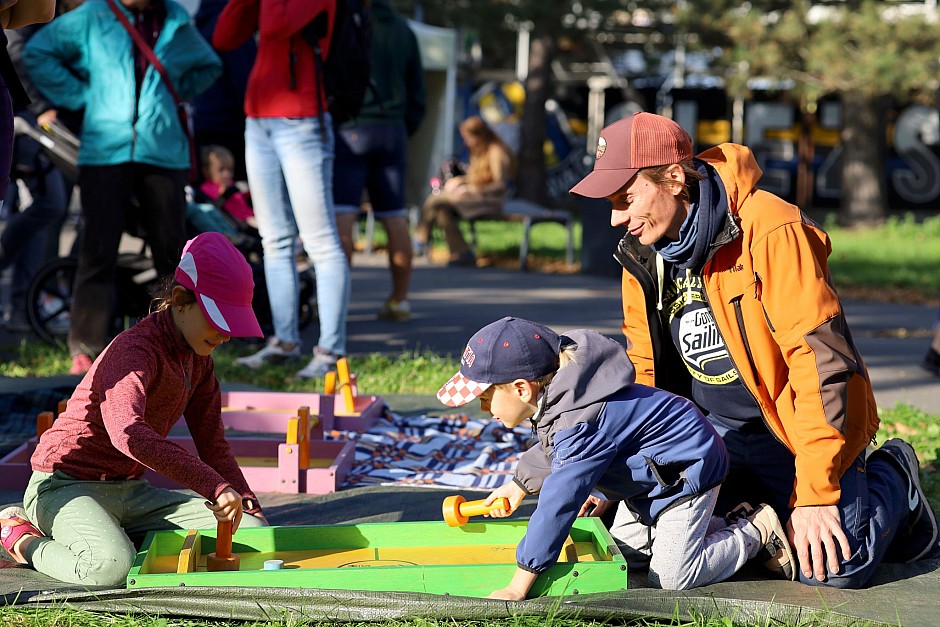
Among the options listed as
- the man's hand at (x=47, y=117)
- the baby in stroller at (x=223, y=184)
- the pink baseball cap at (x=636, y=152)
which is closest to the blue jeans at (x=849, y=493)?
the pink baseball cap at (x=636, y=152)

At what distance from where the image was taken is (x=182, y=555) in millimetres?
3266

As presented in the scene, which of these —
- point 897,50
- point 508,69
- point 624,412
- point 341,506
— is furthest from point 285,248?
point 508,69

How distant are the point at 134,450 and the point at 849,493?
202 cm

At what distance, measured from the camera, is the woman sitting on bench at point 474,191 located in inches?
507

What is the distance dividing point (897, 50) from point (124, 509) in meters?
15.1

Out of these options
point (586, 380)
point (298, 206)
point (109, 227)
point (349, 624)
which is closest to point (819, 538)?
point (586, 380)

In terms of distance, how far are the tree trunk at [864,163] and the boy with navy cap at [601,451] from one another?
1683 cm

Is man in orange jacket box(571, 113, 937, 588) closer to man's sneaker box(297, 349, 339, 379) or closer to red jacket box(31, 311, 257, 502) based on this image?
red jacket box(31, 311, 257, 502)

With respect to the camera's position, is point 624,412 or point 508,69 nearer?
point 624,412

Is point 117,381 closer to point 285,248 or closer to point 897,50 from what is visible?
point 285,248

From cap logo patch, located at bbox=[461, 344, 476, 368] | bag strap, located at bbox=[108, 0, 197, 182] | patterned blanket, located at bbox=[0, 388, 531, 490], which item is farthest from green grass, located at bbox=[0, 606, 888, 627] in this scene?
bag strap, located at bbox=[108, 0, 197, 182]

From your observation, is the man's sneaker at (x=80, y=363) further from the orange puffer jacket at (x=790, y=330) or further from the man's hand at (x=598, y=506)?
the orange puffer jacket at (x=790, y=330)

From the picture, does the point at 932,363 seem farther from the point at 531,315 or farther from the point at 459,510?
the point at 459,510

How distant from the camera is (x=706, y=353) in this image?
12.1ft
